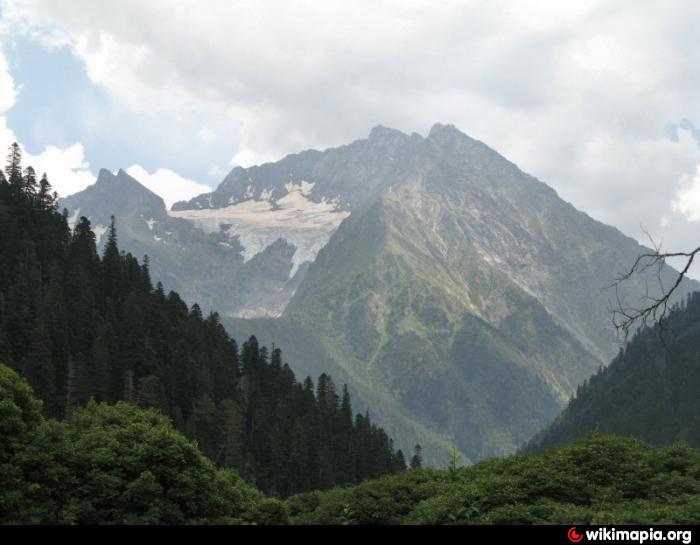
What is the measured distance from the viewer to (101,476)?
1371 inches

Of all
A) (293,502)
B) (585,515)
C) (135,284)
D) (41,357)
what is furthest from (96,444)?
(135,284)

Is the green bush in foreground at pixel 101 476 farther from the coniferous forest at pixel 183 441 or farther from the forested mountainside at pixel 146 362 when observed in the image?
the forested mountainside at pixel 146 362

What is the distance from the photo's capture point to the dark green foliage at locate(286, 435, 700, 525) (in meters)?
30.8

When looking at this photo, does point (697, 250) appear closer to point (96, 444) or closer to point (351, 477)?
point (96, 444)

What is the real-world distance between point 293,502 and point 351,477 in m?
105

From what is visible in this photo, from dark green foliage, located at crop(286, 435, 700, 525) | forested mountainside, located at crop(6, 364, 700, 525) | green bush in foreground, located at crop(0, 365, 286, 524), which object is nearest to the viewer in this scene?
dark green foliage, located at crop(286, 435, 700, 525)

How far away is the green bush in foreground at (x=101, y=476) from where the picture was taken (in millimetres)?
32812

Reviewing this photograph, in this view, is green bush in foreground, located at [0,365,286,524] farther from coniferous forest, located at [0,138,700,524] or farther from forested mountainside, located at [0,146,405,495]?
forested mountainside, located at [0,146,405,495]

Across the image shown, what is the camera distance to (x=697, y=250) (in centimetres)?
1507
